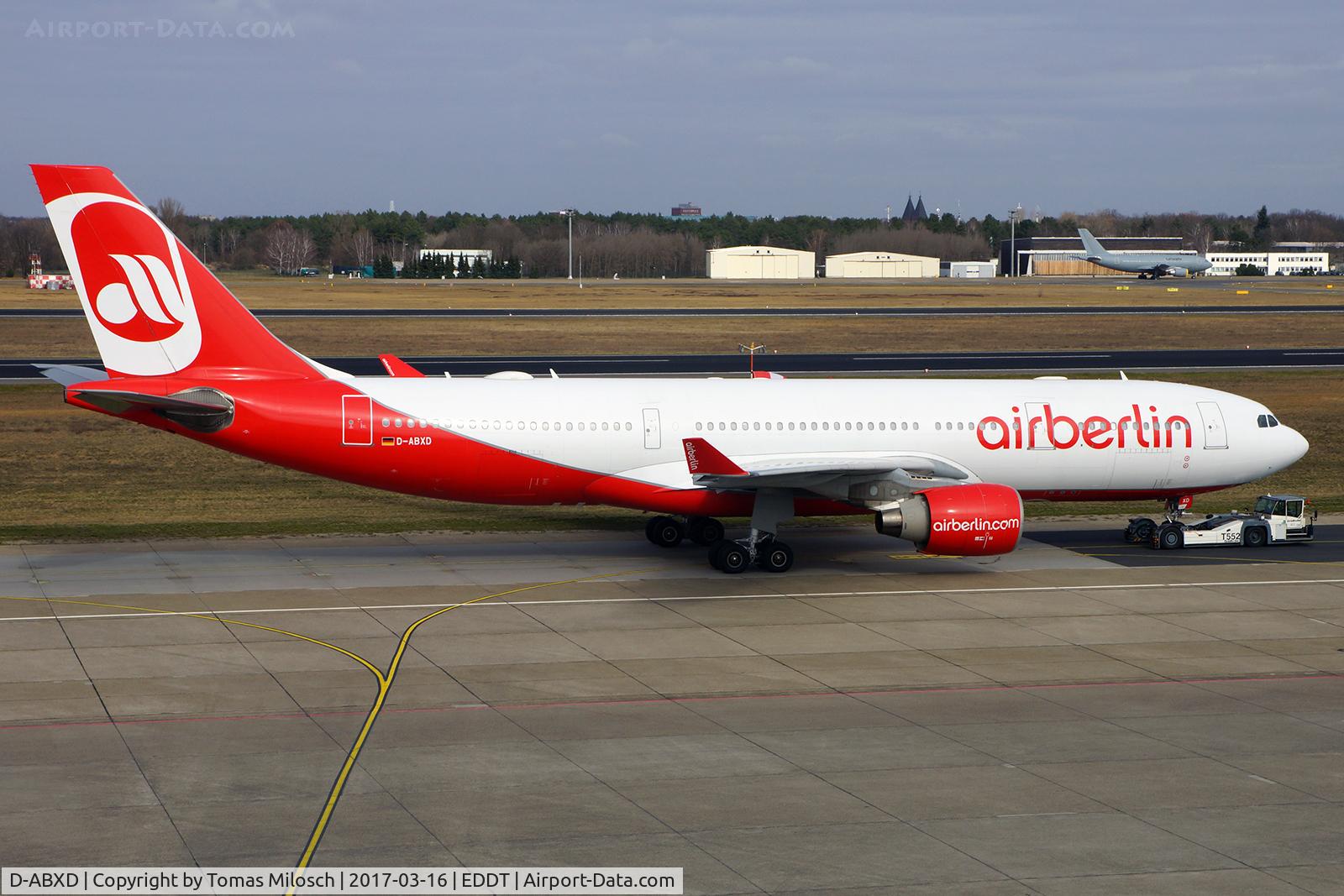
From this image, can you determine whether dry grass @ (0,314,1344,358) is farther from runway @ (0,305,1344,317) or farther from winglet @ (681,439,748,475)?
winglet @ (681,439,748,475)

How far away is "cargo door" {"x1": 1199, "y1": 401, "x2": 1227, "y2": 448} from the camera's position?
34.8 meters

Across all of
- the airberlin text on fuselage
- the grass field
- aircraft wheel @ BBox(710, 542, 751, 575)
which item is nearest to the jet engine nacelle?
the airberlin text on fuselage

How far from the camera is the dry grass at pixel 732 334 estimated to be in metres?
82.1

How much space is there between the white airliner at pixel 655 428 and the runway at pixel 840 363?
1288 inches

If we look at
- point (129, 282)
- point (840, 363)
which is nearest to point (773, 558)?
point (129, 282)

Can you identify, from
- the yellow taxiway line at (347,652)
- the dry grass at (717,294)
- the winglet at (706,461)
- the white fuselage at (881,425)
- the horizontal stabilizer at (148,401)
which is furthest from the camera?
the dry grass at (717,294)

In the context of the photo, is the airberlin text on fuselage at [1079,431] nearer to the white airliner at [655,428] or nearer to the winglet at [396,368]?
the white airliner at [655,428]

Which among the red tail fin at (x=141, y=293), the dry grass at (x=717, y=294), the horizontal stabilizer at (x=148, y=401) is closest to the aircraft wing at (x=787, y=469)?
the red tail fin at (x=141, y=293)

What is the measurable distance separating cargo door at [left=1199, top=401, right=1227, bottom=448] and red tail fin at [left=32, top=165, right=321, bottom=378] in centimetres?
2184

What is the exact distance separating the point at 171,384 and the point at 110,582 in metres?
4.35

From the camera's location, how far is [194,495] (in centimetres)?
4259

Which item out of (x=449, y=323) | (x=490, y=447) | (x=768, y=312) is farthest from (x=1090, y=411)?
(x=768, y=312)

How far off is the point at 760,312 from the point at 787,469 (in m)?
82.9

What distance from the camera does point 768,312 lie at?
111500 mm
